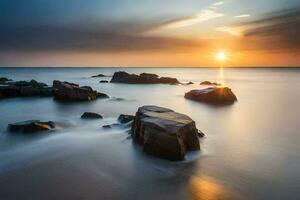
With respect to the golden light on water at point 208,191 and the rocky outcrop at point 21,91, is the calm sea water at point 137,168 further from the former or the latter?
the rocky outcrop at point 21,91

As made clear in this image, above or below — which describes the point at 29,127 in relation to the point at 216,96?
below

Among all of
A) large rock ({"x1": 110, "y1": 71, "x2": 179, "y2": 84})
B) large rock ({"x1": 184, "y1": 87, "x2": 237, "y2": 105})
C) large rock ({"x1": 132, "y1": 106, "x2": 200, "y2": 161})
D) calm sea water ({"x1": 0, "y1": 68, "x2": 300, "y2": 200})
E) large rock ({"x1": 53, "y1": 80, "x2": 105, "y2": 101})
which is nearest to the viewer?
calm sea water ({"x1": 0, "y1": 68, "x2": 300, "y2": 200})

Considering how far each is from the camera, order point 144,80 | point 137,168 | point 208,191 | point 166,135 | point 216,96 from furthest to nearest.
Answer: point 144,80
point 216,96
point 166,135
point 137,168
point 208,191

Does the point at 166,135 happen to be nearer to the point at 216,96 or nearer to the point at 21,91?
the point at 216,96

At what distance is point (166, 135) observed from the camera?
904 cm

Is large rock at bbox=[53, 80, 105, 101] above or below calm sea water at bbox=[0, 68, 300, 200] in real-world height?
above

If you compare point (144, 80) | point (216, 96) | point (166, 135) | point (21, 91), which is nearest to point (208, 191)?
point (166, 135)

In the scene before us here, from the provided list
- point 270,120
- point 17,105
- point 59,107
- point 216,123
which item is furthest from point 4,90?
point 270,120

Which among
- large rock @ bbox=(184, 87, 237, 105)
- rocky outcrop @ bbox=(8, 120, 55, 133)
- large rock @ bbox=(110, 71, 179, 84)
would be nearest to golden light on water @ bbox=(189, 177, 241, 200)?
rocky outcrop @ bbox=(8, 120, 55, 133)

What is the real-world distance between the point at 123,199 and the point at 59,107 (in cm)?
1845

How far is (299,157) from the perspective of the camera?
32.8ft

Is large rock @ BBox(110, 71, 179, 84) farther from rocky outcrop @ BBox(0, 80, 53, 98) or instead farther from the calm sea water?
the calm sea water

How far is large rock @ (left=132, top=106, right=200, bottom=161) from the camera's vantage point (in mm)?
9078

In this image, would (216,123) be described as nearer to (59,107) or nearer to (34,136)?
(34,136)
